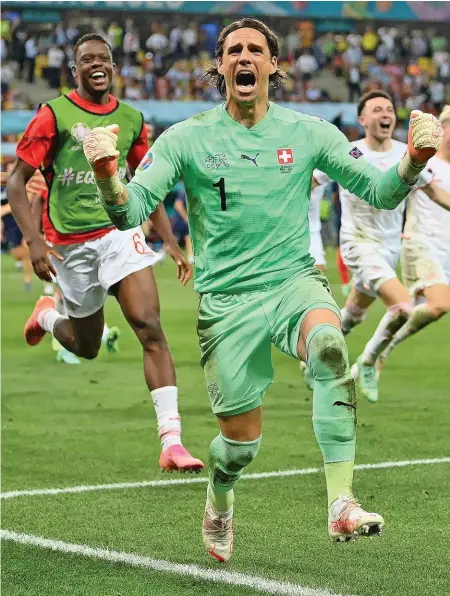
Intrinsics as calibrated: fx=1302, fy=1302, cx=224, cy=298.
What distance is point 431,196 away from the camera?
11070 millimetres

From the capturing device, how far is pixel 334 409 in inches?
205

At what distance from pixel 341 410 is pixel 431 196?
241 inches

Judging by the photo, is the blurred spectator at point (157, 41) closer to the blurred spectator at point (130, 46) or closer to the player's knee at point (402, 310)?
the blurred spectator at point (130, 46)

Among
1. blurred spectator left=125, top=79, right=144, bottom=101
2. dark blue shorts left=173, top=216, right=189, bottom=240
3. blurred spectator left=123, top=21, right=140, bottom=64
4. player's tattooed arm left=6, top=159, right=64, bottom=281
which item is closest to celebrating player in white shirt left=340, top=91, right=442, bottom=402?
player's tattooed arm left=6, top=159, right=64, bottom=281

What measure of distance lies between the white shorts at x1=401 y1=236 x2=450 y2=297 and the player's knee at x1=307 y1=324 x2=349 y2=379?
661cm

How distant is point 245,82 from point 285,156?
0.38 m

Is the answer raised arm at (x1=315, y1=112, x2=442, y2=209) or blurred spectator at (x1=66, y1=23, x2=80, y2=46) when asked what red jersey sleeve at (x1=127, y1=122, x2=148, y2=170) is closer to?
raised arm at (x1=315, y1=112, x2=442, y2=209)

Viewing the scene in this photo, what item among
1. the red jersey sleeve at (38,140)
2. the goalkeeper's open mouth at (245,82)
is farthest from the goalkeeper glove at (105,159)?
the red jersey sleeve at (38,140)

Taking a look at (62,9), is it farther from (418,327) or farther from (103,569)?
(103,569)

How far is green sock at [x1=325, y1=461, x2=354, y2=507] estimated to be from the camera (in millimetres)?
5160

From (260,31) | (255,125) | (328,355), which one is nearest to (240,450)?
(328,355)

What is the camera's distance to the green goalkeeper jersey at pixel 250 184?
5.83 m

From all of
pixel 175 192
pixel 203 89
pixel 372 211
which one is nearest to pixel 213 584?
pixel 372 211

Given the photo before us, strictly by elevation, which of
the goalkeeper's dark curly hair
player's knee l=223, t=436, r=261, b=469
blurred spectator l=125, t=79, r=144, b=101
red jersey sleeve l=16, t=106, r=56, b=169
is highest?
the goalkeeper's dark curly hair
